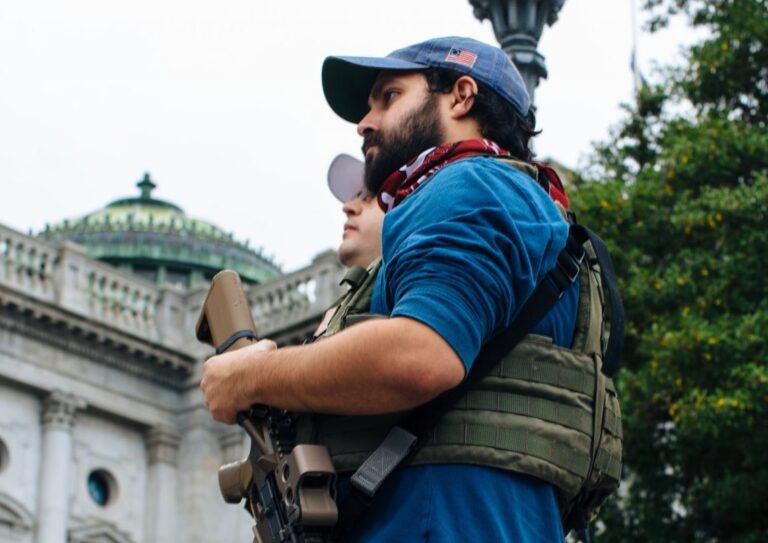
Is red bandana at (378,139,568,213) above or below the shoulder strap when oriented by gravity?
above

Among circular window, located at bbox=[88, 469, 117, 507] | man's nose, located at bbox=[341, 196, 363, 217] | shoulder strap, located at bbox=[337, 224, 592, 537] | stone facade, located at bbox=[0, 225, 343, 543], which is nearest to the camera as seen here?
shoulder strap, located at bbox=[337, 224, 592, 537]

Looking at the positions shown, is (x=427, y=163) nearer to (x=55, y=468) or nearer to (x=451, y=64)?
(x=451, y=64)

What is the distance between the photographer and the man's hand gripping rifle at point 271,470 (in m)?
3.14

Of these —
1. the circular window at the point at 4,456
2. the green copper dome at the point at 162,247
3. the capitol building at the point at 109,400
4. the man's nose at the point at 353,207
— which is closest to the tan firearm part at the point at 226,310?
the man's nose at the point at 353,207

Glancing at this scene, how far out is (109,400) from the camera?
28828 mm

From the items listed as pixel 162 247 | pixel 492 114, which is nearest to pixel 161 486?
pixel 162 247

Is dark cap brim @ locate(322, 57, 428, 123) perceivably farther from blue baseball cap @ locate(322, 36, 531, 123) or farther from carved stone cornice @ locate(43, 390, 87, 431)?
carved stone cornice @ locate(43, 390, 87, 431)

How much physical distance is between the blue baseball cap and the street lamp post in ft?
12.7

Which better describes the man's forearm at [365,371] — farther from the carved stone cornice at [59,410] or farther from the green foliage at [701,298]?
the carved stone cornice at [59,410]

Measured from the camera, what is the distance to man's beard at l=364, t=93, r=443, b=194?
3.63 meters

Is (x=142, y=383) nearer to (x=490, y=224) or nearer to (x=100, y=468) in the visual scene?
(x=100, y=468)

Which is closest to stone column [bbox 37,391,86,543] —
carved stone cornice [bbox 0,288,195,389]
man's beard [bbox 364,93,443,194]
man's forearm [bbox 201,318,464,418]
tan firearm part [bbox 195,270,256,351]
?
carved stone cornice [bbox 0,288,195,389]

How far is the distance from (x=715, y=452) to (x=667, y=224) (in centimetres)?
274

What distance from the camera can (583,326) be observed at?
3.52 metres
